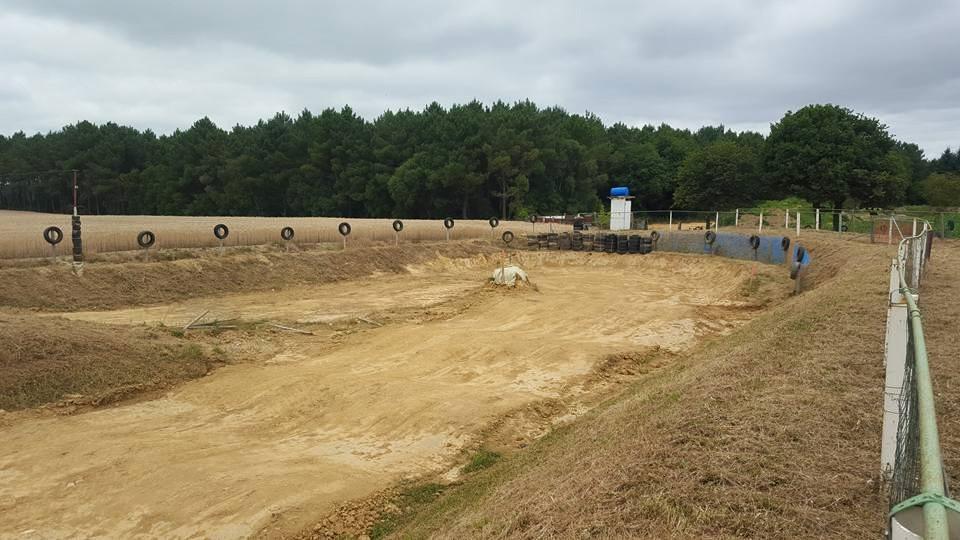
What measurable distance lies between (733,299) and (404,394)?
54.5 ft

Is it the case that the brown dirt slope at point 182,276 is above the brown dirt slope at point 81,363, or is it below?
above

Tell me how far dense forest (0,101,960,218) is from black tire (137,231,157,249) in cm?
4344

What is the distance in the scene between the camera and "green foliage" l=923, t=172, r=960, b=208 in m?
58.3

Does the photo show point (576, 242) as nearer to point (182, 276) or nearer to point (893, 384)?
point (182, 276)

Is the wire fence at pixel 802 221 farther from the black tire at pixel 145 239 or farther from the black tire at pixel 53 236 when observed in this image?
the black tire at pixel 53 236

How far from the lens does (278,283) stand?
82.9 ft

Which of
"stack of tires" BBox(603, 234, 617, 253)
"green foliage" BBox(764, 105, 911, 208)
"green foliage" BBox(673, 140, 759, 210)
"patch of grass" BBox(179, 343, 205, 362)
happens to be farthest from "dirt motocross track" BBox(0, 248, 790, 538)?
"green foliage" BBox(673, 140, 759, 210)

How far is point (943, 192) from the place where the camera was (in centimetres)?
6022

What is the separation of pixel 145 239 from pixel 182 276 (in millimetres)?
3633

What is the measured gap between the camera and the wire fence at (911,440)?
1894mm

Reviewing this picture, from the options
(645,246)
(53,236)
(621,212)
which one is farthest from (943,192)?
(53,236)

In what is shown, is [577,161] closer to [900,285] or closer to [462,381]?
[462,381]

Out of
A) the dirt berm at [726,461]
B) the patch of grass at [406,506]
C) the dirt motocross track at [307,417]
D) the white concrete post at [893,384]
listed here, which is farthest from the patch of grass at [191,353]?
the white concrete post at [893,384]

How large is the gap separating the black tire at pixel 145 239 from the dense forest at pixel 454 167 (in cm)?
4344
